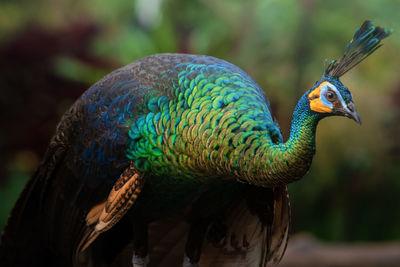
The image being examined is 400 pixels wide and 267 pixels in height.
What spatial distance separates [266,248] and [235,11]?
249 inches

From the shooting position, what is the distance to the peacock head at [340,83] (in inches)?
75.6

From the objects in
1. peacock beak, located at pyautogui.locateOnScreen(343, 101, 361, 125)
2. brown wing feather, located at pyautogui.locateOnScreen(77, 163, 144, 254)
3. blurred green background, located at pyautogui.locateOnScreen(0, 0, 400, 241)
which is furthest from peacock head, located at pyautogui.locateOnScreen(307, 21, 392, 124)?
blurred green background, located at pyautogui.locateOnScreen(0, 0, 400, 241)

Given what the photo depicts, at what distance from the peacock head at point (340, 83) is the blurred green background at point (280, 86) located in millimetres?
4520

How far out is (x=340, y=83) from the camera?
1963 mm

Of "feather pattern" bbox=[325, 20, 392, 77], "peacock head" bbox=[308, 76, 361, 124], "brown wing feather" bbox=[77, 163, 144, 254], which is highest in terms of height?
"feather pattern" bbox=[325, 20, 392, 77]

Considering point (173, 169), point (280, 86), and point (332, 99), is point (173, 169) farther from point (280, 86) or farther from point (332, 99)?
point (280, 86)

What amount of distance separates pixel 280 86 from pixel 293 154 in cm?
519

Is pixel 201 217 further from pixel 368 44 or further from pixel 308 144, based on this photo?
pixel 368 44

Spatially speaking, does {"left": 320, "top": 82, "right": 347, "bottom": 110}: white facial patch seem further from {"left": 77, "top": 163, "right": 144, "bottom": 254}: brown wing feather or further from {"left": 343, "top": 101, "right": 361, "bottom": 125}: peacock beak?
{"left": 77, "top": 163, "right": 144, "bottom": 254}: brown wing feather

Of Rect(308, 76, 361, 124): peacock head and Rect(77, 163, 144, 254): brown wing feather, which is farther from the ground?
Rect(308, 76, 361, 124): peacock head

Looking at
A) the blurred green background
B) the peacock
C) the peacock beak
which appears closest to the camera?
the peacock beak

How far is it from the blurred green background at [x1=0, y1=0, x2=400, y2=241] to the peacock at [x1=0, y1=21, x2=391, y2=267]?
3.58m

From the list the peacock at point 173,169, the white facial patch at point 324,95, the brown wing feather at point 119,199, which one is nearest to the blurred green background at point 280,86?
the peacock at point 173,169

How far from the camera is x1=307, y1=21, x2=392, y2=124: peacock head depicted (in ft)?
6.30
